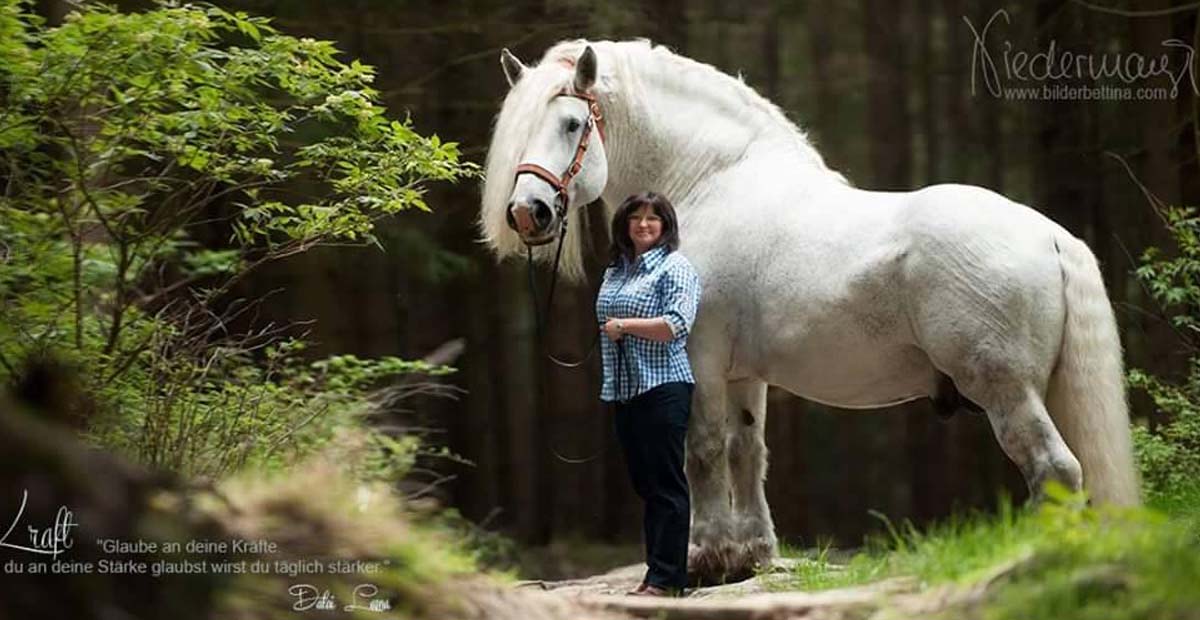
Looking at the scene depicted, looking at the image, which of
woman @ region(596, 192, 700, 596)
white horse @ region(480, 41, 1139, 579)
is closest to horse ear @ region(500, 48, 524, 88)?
white horse @ region(480, 41, 1139, 579)

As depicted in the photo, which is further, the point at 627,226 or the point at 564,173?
the point at 564,173

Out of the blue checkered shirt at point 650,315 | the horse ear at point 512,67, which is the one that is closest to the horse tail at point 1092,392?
the blue checkered shirt at point 650,315

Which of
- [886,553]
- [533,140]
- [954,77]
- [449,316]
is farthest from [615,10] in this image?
[886,553]

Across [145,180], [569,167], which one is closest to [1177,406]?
[569,167]

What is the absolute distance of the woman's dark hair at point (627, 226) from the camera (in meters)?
5.57

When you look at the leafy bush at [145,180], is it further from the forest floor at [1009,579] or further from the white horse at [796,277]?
the forest floor at [1009,579]

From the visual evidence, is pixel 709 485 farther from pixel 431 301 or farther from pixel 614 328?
pixel 431 301

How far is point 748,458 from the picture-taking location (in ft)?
21.1
